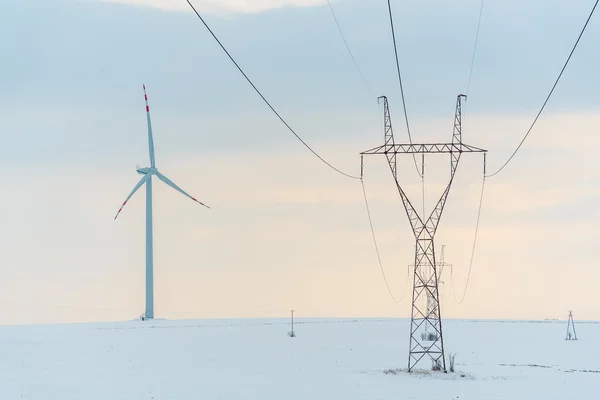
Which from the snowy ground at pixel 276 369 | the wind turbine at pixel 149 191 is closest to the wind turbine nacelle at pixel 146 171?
the wind turbine at pixel 149 191

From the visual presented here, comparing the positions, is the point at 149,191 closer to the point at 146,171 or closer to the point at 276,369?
the point at 146,171

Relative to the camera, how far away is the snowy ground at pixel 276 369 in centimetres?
6488

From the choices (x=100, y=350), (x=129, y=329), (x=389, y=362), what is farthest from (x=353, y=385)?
(x=129, y=329)

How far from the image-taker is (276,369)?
274 feet

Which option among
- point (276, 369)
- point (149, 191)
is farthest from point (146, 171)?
point (276, 369)

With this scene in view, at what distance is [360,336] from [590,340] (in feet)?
104

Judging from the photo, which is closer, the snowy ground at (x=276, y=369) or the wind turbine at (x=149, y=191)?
the snowy ground at (x=276, y=369)

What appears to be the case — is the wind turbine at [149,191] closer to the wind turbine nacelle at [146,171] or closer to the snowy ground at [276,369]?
the wind turbine nacelle at [146,171]

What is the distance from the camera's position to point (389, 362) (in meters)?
92.1

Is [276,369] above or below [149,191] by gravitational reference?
below

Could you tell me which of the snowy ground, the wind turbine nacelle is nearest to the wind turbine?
the wind turbine nacelle

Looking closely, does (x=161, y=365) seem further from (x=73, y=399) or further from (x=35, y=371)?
(x=73, y=399)

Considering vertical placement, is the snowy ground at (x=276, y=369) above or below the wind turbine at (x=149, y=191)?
below

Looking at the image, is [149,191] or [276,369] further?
[149,191]
